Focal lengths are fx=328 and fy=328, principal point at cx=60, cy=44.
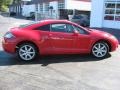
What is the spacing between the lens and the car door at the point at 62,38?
11.0 meters

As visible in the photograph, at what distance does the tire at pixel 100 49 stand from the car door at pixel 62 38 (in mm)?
800

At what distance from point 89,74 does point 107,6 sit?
19.0 metres

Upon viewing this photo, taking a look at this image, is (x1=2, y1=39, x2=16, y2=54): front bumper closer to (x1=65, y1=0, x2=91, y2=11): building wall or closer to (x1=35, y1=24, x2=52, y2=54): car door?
(x1=35, y1=24, x2=52, y2=54): car door

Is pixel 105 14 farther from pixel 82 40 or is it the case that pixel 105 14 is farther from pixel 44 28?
pixel 44 28

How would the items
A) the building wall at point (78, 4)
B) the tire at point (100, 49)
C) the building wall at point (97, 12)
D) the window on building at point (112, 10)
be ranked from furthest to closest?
the building wall at point (78, 4) → the building wall at point (97, 12) → the window on building at point (112, 10) → the tire at point (100, 49)

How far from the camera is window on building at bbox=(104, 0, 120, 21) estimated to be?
26797 mm

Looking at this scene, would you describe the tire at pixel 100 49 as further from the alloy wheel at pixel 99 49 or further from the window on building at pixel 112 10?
the window on building at pixel 112 10

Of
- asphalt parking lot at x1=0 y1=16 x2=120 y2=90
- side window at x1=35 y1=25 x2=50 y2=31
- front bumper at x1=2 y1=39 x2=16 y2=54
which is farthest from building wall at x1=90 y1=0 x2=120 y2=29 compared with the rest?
front bumper at x1=2 y1=39 x2=16 y2=54

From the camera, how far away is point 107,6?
89.6ft

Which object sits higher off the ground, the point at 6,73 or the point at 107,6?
the point at 107,6

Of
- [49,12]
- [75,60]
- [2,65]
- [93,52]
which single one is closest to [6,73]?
[2,65]

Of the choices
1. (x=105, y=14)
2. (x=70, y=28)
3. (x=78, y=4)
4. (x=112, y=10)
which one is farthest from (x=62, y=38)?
(x=78, y=4)

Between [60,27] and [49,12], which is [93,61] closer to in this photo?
[60,27]

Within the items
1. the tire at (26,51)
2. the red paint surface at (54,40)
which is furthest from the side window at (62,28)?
the tire at (26,51)
